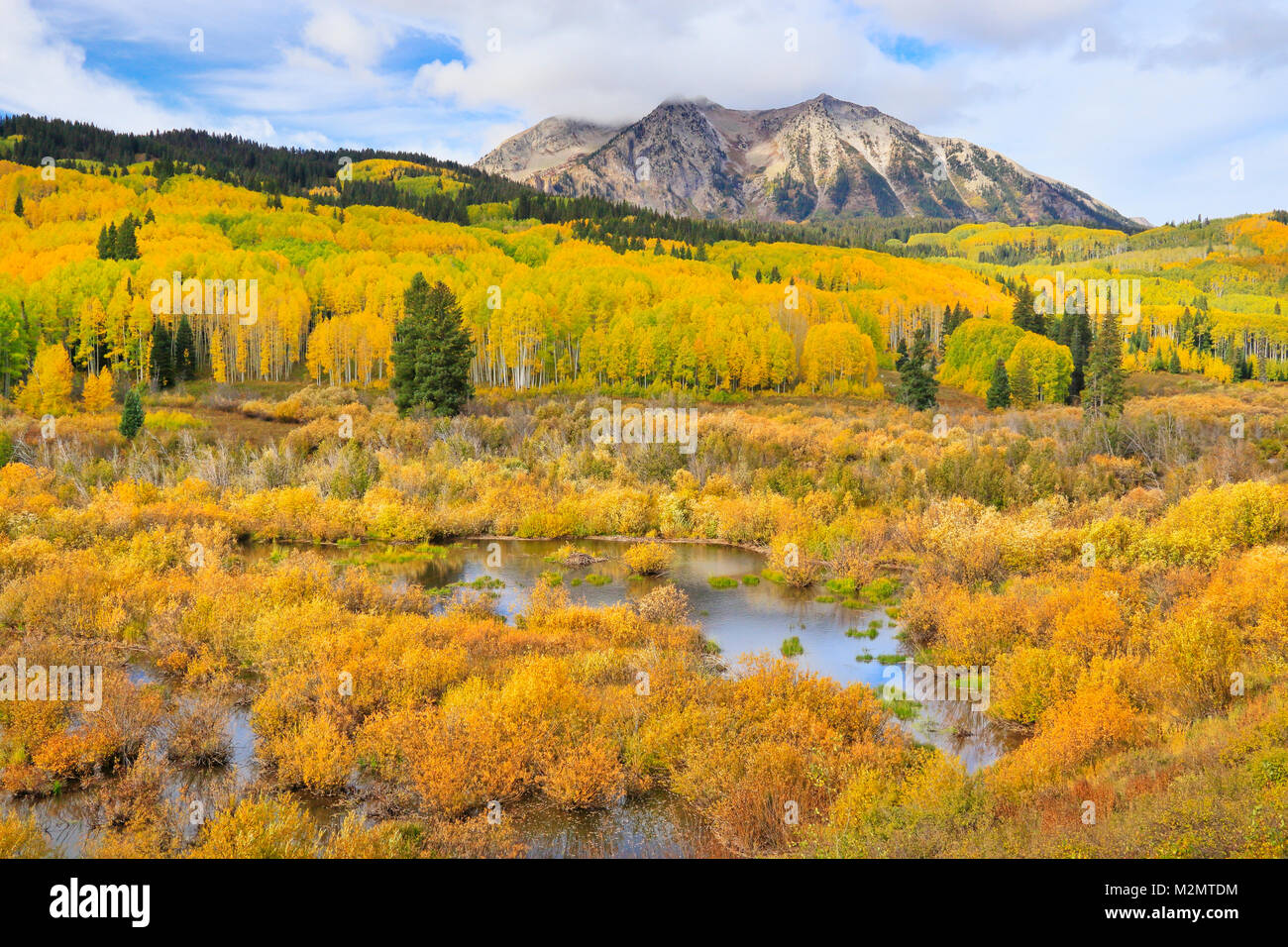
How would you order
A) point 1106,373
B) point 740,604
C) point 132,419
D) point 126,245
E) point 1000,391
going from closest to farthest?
1. point 740,604
2. point 132,419
3. point 1106,373
4. point 1000,391
5. point 126,245

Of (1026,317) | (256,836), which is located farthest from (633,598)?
(1026,317)

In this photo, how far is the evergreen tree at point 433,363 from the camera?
168 ft

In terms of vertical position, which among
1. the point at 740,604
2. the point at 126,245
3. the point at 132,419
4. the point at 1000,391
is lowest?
the point at 740,604

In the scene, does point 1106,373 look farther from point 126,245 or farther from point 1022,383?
point 126,245

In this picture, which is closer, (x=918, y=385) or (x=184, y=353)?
(x=918, y=385)

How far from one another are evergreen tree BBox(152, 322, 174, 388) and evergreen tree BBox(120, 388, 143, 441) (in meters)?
Answer: 24.5

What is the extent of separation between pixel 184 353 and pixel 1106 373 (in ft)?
273

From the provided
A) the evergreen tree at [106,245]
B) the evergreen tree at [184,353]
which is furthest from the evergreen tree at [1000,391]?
the evergreen tree at [106,245]

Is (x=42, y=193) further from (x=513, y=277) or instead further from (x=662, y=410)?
(x=662, y=410)

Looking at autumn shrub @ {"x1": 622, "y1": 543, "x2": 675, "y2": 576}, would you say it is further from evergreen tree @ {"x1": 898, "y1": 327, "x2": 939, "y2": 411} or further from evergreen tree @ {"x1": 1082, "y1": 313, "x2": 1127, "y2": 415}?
evergreen tree @ {"x1": 1082, "y1": 313, "x2": 1127, "y2": 415}

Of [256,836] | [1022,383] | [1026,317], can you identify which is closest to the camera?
[256,836]

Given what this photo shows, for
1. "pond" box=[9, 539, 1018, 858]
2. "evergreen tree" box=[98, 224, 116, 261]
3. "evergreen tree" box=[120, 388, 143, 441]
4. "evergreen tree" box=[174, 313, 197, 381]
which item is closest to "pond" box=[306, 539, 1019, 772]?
"pond" box=[9, 539, 1018, 858]

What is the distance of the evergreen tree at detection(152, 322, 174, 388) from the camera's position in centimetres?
6631

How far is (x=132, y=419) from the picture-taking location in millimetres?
43812
